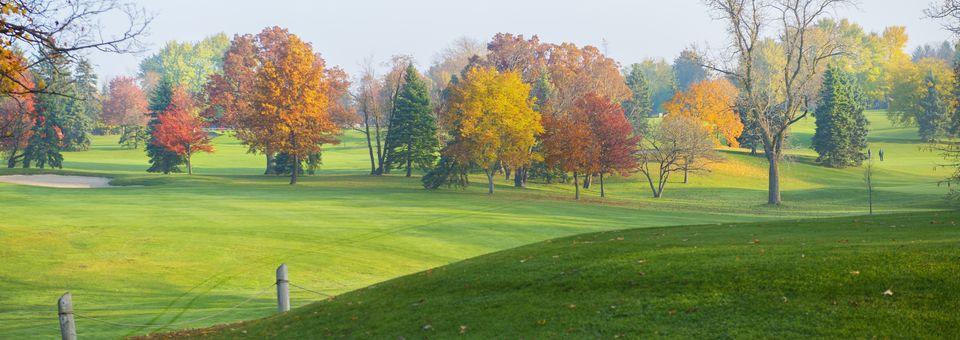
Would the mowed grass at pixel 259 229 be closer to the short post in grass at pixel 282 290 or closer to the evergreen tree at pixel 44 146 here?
the short post in grass at pixel 282 290

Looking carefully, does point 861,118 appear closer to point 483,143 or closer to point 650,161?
point 650,161

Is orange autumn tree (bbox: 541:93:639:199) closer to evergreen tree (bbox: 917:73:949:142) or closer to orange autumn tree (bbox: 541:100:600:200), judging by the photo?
orange autumn tree (bbox: 541:100:600:200)

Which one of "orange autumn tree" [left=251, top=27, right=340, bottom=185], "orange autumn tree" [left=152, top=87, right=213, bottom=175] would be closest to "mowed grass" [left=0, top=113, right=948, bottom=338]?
"orange autumn tree" [left=251, top=27, right=340, bottom=185]

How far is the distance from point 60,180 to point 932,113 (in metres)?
104

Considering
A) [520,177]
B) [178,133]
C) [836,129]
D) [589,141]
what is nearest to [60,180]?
[178,133]

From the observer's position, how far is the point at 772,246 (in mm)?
14734

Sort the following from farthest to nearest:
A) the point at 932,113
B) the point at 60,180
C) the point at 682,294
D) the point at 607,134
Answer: the point at 932,113
the point at 60,180
the point at 607,134
the point at 682,294

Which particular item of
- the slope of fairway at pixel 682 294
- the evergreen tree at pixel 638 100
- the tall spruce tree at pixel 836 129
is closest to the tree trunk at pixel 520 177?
the tall spruce tree at pixel 836 129

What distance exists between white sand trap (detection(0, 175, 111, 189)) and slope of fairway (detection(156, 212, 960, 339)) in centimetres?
5197

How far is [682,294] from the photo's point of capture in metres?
11.7

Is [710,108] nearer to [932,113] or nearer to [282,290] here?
[932,113]

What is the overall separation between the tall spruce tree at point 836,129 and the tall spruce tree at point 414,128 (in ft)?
137

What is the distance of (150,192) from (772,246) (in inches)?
1821

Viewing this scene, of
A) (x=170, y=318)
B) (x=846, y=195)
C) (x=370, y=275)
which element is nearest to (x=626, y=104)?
(x=846, y=195)
